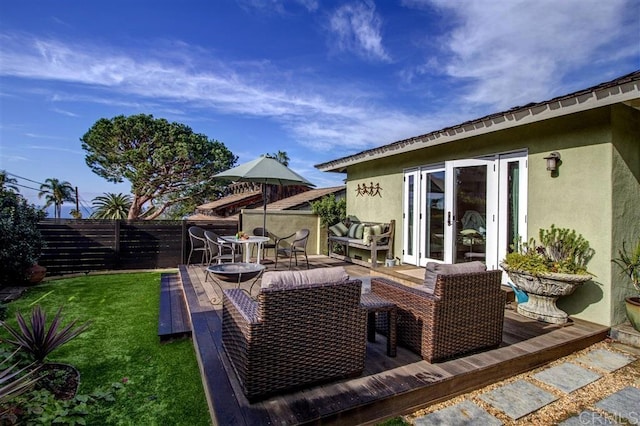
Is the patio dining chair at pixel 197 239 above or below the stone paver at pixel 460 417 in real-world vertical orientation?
above

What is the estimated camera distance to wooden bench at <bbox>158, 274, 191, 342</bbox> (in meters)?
3.82

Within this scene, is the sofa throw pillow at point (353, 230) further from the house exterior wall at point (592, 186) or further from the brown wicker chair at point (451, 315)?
the brown wicker chair at point (451, 315)

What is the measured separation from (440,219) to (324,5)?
19.5 feet

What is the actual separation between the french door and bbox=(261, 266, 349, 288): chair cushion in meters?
3.94

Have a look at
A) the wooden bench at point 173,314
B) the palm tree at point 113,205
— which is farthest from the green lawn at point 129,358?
the palm tree at point 113,205

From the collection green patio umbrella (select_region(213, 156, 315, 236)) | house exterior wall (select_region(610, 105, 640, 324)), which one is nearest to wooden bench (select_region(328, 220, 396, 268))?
green patio umbrella (select_region(213, 156, 315, 236))

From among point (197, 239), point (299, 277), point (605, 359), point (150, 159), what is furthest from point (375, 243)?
point (150, 159)

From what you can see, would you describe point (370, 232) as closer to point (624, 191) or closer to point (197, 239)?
point (197, 239)

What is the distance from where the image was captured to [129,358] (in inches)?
134

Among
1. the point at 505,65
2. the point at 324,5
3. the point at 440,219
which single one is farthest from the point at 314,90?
the point at 440,219

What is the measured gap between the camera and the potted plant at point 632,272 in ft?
12.6

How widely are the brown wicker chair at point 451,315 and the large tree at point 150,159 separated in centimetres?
2064

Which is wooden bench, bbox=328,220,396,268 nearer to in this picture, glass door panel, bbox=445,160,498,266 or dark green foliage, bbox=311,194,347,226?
dark green foliage, bbox=311,194,347,226

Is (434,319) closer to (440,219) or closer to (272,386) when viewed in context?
(272,386)
